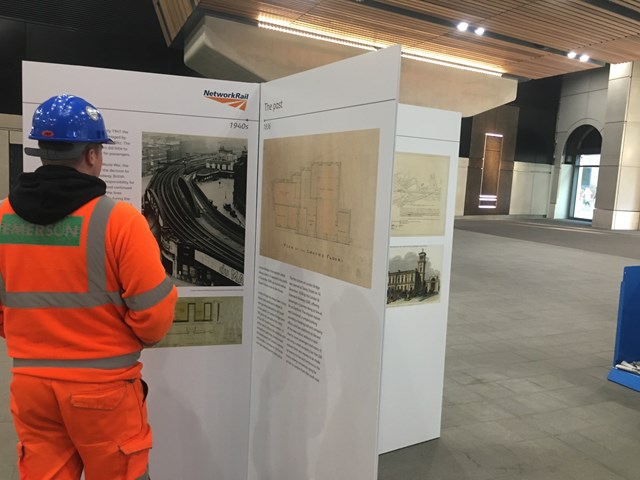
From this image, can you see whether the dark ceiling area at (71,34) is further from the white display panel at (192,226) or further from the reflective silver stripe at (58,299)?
the reflective silver stripe at (58,299)

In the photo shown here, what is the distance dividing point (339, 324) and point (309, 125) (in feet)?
2.92

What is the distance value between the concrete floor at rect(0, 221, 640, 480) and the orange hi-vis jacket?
1882 mm

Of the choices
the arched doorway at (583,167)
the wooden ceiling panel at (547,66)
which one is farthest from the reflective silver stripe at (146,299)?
the arched doorway at (583,167)

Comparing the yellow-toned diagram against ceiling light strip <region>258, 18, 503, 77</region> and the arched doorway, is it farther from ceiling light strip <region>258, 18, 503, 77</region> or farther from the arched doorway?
the arched doorway

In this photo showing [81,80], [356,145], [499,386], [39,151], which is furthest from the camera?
[499,386]

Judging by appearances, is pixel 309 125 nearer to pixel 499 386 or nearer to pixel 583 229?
pixel 499 386

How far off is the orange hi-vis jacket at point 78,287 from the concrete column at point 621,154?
77.5 feet

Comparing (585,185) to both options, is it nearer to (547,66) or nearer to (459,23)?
(547,66)

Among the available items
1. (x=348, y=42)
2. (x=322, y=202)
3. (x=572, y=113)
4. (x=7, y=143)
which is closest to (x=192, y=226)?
(x=322, y=202)

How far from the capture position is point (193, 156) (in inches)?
105

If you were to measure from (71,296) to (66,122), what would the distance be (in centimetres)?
59

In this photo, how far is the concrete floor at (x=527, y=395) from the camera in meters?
3.45

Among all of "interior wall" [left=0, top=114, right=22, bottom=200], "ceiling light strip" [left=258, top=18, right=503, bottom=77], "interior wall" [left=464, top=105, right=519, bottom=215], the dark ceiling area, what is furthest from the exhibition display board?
"interior wall" [left=464, top=105, right=519, bottom=215]

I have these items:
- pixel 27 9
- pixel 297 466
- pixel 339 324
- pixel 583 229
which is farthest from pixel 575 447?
pixel 583 229
